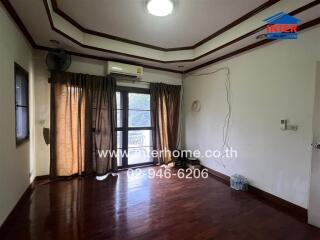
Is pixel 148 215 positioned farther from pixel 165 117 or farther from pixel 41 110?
pixel 41 110

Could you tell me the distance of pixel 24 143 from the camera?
2.61m

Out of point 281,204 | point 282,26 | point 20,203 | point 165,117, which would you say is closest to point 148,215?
point 20,203

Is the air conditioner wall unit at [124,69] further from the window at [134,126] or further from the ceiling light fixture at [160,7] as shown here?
the ceiling light fixture at [160,7]

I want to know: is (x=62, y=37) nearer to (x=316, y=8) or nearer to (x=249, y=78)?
(x=249, y=78)

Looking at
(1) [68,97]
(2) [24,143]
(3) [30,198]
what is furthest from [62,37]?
(3) [30,198]

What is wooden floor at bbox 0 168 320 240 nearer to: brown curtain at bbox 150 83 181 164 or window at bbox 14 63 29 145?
window at bbox 14 63 29 145

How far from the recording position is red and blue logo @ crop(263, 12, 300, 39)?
224 cm

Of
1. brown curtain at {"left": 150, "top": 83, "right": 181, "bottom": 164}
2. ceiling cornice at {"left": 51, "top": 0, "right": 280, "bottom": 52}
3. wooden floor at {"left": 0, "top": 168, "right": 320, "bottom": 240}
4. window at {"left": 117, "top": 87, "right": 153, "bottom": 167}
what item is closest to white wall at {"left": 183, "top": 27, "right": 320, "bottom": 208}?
wooden floor at {"left": 0, "top": 168, "right": 320, "bottom": 240}

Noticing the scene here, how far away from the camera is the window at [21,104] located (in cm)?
234

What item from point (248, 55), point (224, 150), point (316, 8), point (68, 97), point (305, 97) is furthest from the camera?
point (224, 150)

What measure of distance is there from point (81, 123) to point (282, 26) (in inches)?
144

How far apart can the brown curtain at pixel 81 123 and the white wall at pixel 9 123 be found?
711 mm

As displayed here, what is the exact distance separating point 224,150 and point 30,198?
348 centimetres

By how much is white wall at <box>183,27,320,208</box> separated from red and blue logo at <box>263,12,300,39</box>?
0.37ft
